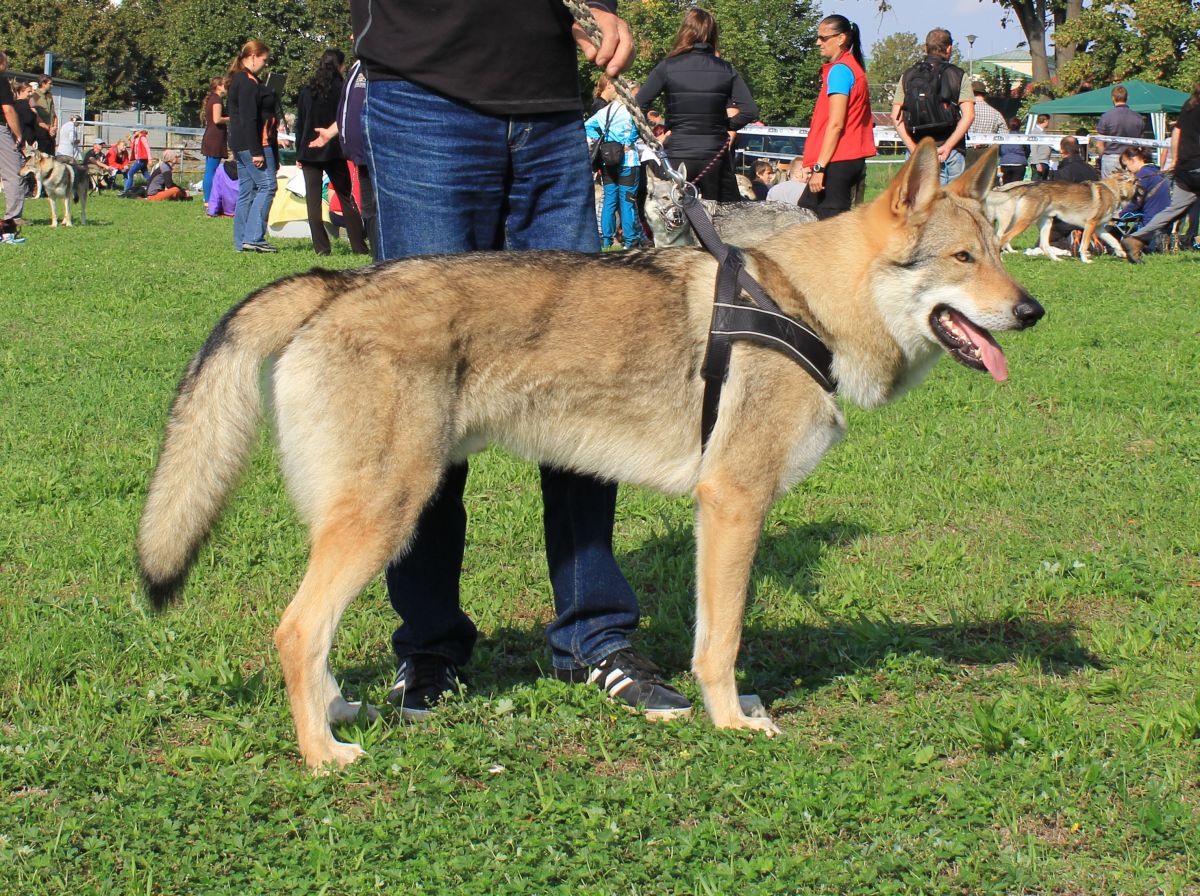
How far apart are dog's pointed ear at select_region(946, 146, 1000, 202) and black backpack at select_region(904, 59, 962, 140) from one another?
29.7 feet

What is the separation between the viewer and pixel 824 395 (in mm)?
3400

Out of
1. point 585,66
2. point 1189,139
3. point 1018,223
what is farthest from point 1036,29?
point 1189,139

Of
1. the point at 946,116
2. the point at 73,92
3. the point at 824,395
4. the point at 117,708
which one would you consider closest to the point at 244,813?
the point at 117,708

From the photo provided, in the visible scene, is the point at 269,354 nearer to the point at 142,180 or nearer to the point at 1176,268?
the point at 1176,268

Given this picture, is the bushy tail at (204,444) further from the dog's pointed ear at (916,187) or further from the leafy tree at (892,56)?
the leafy tree at (892,56)

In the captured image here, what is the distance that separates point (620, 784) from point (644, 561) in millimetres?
1835

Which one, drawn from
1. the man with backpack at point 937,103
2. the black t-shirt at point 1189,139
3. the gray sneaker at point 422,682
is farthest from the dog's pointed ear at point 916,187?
the black t-shirt at point 1189,139

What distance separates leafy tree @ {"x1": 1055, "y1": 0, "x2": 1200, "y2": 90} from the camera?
3328cm

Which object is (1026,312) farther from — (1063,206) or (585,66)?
(585,66)

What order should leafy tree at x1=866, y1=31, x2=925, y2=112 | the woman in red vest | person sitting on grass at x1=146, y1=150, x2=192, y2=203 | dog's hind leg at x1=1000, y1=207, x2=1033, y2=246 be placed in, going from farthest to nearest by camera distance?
leafy tree at x1=866, y1=31, x2=925, y2=112, person sitting on grass at x1=146, y1=150, x2=192, y2=203, dog's hind leg at x1=1000, y1=207, x2=1033, y2=246, the woman in red vest

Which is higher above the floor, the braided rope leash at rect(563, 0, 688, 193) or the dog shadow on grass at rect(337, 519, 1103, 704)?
the braided rope leash at rect(563, 0, 688, 193)

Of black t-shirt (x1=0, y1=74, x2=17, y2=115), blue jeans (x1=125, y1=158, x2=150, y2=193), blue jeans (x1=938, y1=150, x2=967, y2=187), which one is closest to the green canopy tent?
blue jeans (x1=938, y1=150, x2=967, y2=187)

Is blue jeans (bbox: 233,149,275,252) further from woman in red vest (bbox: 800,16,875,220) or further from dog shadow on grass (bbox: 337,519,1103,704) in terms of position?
dog shadow on grass (bbox: 337,519,1103,704)

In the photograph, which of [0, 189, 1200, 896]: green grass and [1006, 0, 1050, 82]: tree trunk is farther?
[1006, 0, 1050, 82]: tree trunk
